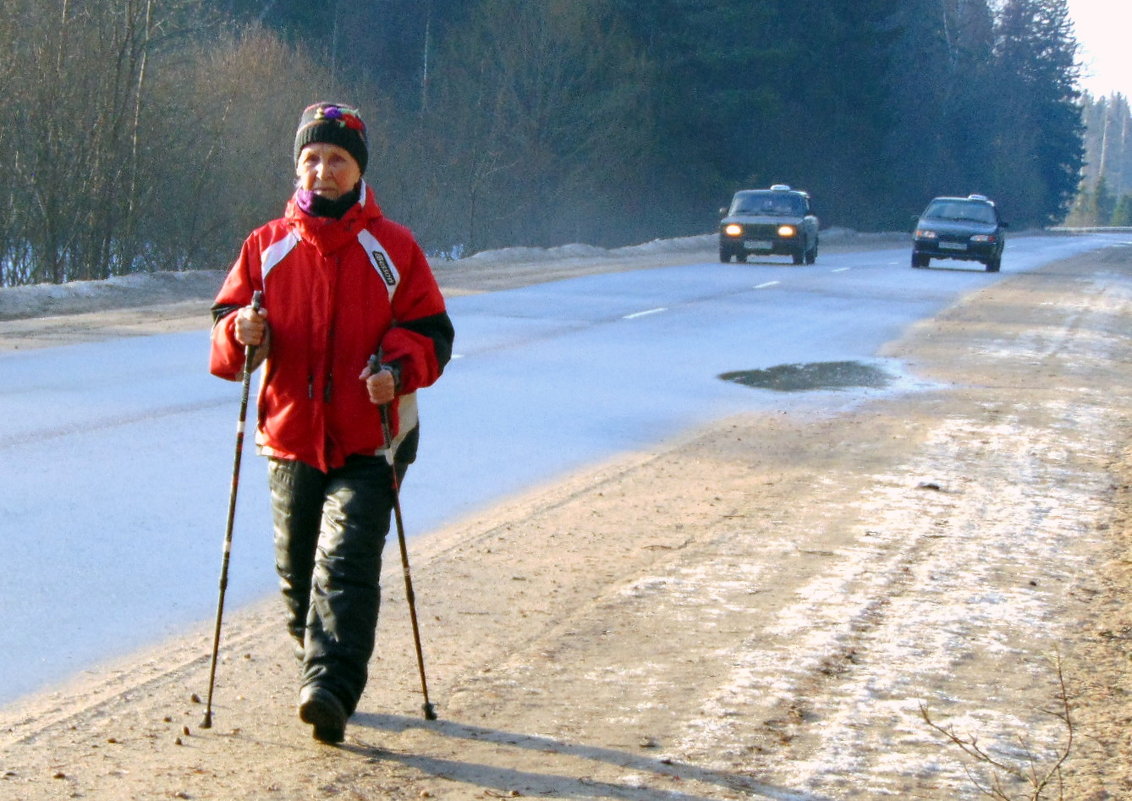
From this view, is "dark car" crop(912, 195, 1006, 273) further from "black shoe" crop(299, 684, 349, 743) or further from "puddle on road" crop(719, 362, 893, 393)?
"black shoe" crop(299, 684, 349, 743)

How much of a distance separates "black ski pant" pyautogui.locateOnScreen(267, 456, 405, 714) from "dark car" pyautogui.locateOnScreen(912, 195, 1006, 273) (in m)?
32.4

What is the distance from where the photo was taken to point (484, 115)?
165ft

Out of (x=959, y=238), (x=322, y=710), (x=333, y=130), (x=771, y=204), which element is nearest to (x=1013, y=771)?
(x=322, y=710)

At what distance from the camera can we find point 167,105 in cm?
2730

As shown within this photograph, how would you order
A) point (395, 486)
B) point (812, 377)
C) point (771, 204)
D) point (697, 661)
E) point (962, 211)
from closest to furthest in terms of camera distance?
point (395, 486), point (697, 661), point (812, 377), point (771, 204), point (962, 211)

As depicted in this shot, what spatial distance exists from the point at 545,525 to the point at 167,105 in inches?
838

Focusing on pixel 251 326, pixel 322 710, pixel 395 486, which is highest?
pixel 251 326

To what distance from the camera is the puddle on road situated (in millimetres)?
14391

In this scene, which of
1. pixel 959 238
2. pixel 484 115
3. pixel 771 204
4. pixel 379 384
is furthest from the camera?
pixel 484 115

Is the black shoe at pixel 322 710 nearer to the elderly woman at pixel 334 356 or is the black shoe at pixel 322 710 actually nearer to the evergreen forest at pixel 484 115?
the elderly woman at pixel 334 356

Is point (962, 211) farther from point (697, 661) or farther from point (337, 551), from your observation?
point (337, 551)

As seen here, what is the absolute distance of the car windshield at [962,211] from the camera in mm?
37125

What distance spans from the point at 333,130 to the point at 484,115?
46.5 m

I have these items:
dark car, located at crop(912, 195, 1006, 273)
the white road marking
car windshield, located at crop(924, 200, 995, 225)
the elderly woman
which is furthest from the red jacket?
car windshield, located at crop(924, 200, 995, 225)
